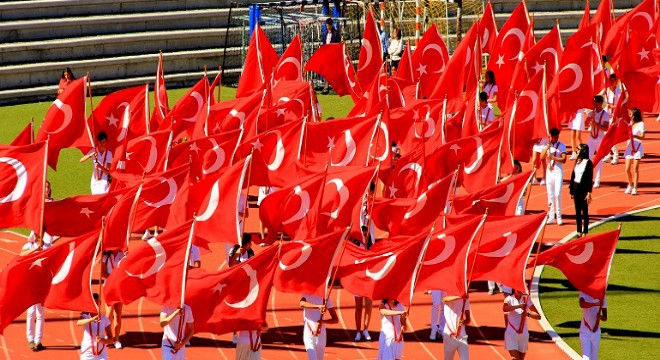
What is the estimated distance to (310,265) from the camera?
15469 mm

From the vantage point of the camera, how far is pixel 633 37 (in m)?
28.2

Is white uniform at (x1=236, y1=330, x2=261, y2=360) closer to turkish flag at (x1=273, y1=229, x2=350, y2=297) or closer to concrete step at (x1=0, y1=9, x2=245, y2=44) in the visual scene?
turkish flag at (x1=273, y1=229, x2=350, y2=297)

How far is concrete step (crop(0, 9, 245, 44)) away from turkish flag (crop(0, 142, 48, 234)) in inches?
659

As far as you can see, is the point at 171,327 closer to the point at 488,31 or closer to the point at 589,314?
the point at 589,314

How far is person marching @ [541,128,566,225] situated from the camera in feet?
72.9

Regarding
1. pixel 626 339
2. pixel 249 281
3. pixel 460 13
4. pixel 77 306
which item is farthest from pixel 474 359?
pixel 460 13

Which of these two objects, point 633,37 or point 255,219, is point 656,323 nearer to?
point 255,219

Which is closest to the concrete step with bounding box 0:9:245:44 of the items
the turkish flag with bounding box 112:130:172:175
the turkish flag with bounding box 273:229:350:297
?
the turkish flag with bounding box 112:130:172:175

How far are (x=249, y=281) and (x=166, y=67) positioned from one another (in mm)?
21403

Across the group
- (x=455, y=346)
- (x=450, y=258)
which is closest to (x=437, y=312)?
(x=455, y=346)

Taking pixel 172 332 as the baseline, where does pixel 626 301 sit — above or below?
below

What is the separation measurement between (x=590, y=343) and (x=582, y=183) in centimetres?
586

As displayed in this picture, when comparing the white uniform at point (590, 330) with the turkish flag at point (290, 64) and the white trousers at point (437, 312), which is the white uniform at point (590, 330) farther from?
the turkish flag at point (290, 64)

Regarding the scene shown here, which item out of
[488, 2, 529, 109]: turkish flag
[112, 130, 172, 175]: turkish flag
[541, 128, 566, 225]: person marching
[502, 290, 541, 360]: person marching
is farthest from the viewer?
[488, 2, 529, 109]: turkish flag
